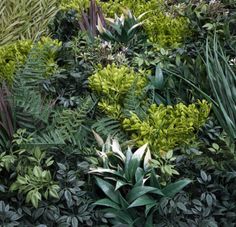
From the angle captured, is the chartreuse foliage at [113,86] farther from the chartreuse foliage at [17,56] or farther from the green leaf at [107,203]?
the green leaf at [107,203]

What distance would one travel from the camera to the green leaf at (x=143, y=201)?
2432mm

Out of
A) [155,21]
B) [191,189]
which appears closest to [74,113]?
[191,189]

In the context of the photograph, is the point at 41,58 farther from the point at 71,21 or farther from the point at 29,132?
the point at 71,21

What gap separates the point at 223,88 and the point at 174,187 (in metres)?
0.71

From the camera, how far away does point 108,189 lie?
2.51 meters

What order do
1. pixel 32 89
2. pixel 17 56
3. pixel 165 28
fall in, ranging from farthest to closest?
pixel 165 28 → pixel 17 56 → pixel 32 89

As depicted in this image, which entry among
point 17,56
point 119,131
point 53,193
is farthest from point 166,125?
point 17,56

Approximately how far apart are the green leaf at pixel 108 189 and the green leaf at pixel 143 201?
10cm

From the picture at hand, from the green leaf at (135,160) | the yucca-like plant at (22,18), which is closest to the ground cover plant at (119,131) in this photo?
the green leaf at (135,160)

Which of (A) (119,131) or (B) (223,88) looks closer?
(A) (119,131)

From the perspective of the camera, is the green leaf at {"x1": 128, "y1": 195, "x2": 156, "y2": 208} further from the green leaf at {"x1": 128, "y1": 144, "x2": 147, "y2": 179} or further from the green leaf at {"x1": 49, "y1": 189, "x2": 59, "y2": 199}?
the green leaf at {"x1": 49, "y1": 189, "x2": 59, "y2": 199}

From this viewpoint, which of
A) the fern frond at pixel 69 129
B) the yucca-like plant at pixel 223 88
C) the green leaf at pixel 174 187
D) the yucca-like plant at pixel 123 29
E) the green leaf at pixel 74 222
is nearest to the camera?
the green leaf at pixel 74 222

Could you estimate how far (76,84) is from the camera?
321cm

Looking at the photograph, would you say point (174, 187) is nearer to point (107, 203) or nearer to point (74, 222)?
point (107, 203)
